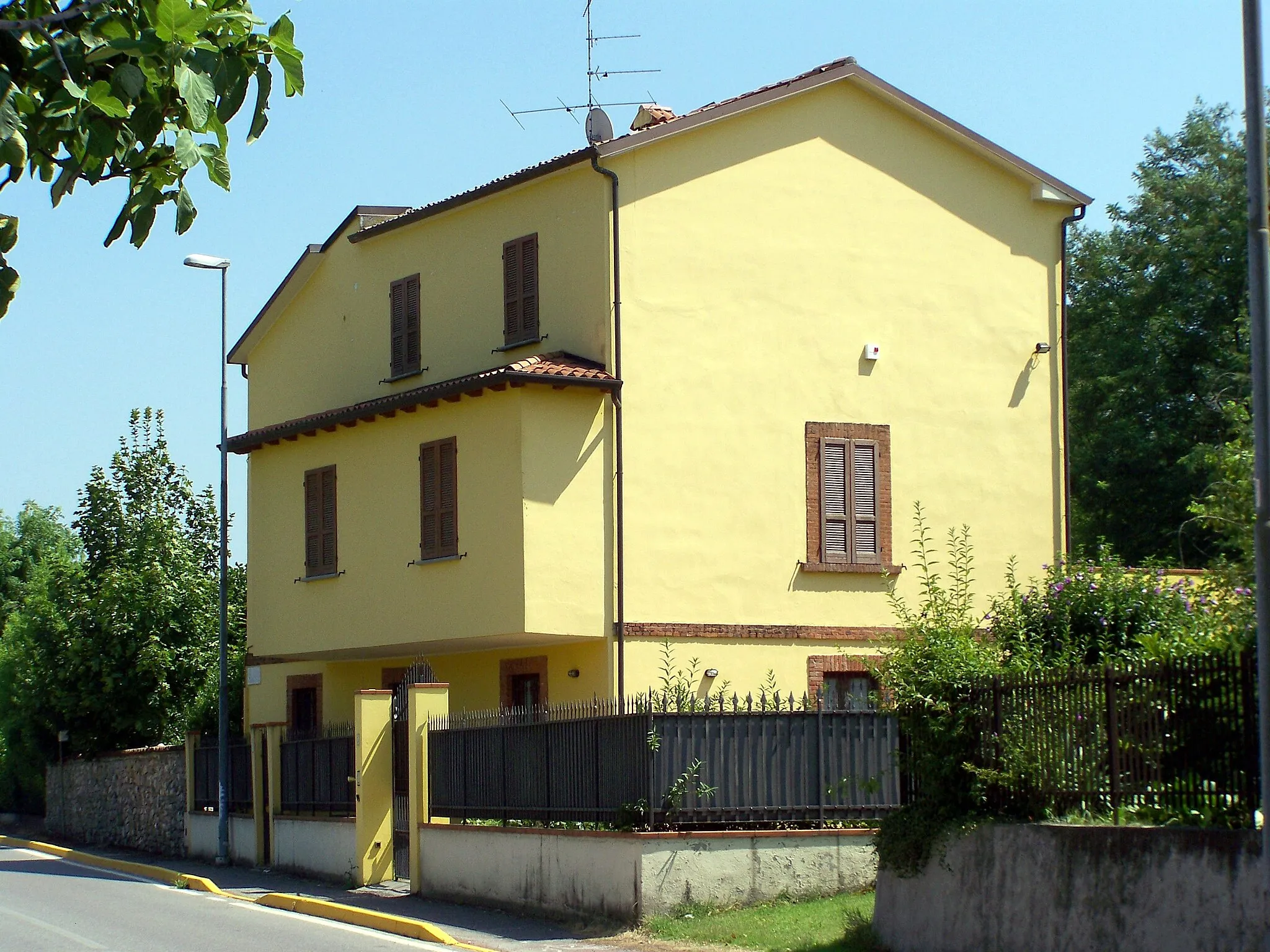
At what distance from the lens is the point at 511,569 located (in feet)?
72.6

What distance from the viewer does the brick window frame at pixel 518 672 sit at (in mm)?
24078

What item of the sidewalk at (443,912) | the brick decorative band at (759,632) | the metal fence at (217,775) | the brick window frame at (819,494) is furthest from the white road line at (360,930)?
the brick window frame at (819,494)

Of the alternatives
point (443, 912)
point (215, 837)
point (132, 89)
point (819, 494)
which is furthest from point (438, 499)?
point (132, 89)

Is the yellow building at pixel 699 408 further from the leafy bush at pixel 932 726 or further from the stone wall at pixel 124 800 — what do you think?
the leafy bush at pixel 932 726

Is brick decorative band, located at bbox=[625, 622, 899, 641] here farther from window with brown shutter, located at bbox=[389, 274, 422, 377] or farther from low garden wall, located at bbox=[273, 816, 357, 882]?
window with brown shutter, located at bbox=[389, 274, 422, 377]

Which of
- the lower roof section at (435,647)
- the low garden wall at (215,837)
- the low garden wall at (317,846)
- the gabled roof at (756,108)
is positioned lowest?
the low garden wall at (215,837)

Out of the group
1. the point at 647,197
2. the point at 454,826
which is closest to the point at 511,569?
the point at 454,826

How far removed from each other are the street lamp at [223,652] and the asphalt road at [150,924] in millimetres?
2337

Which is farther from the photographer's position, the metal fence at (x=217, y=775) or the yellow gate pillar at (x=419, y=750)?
the metal fence at (x=217, y=775)

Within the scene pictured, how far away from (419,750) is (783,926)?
22.5ft

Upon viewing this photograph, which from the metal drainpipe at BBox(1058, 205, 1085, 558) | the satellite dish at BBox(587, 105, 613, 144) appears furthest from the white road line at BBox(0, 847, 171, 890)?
the metal drainpipe at BBox(1058, 205, 1085, 558)

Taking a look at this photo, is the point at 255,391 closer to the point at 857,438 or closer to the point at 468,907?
the point at 857,438

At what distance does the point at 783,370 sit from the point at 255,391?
11.8 meters

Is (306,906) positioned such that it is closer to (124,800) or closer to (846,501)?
(846,501)
